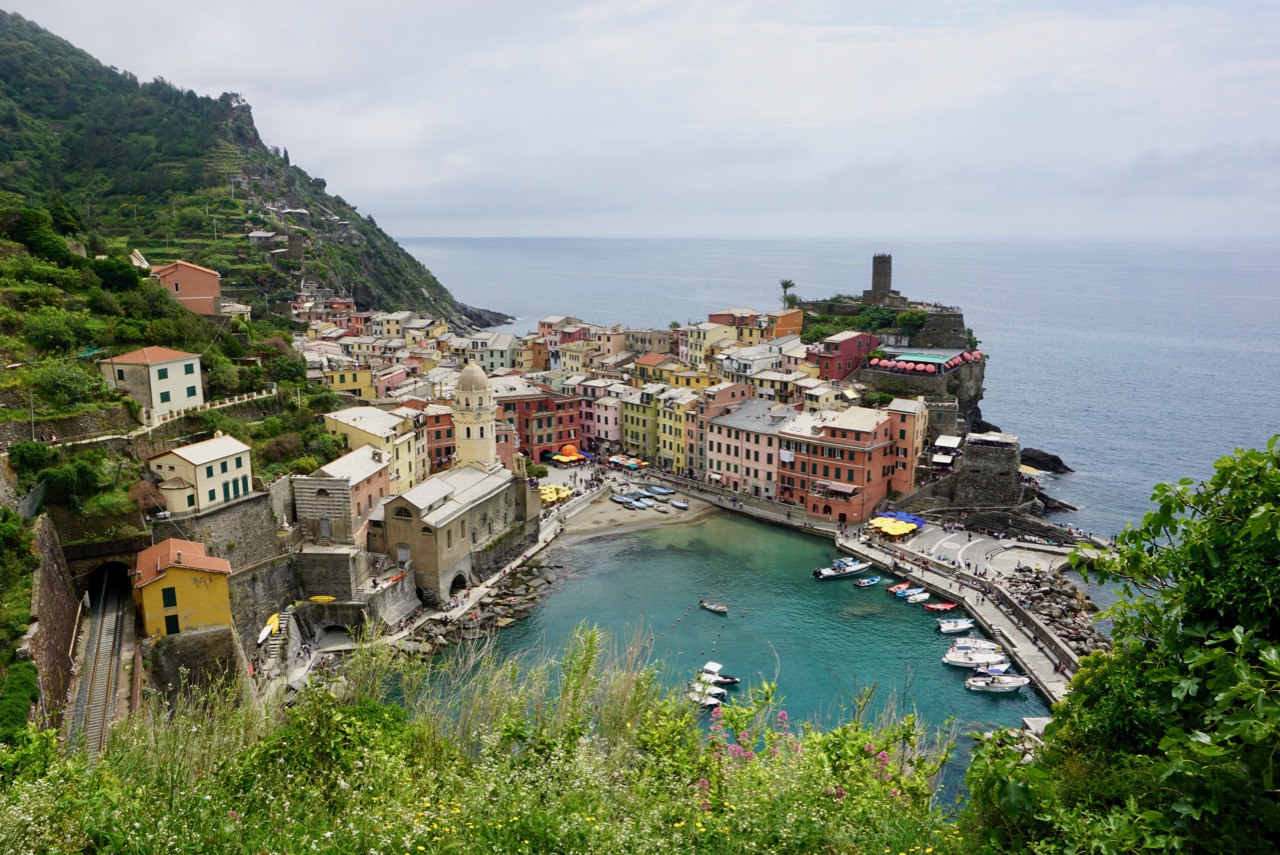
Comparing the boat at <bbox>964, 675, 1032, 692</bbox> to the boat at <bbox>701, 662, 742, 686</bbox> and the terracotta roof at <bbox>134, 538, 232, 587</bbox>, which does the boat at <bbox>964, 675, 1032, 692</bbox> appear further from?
the terracotta roof at <bbox>134, 538, 232, 587</bbox>

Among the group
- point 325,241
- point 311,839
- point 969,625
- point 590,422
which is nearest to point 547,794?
point 311,839

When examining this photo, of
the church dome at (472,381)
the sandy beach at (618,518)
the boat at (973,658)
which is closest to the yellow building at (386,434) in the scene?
the church dome at (472,381)

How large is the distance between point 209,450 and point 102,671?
1014 cm

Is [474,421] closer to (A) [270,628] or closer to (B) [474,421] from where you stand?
(B) [474,421]

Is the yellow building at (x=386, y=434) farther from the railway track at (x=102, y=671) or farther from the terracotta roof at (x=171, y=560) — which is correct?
the railway track at (x=102, y=671)

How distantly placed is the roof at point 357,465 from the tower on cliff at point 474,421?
472 centimetres

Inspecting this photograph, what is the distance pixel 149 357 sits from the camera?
121 ft

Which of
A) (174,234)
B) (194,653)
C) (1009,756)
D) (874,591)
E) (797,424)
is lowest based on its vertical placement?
(874,591)

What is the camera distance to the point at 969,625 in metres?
39.2

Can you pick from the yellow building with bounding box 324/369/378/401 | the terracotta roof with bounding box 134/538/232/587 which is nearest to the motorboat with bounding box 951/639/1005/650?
the terracotta roof with bounding box 134/538/232/587

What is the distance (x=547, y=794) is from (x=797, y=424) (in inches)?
1786

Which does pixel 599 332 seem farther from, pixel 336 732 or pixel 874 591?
pixel 336 732

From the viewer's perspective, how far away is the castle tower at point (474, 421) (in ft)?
156

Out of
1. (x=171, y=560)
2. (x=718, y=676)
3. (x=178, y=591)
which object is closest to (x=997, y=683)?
(x=718, y=676)
